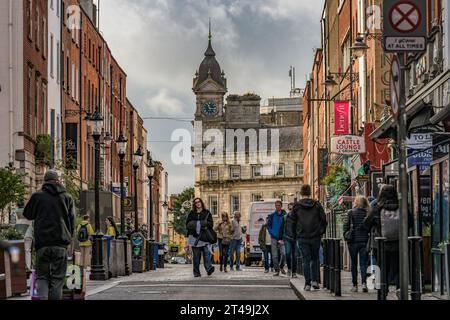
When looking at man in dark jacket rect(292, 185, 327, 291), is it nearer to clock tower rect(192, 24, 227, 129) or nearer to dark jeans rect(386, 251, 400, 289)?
dark jeans rect(386, 251, 400, 289)

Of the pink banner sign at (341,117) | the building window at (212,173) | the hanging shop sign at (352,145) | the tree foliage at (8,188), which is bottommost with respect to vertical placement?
the tree foliage at (8,188)

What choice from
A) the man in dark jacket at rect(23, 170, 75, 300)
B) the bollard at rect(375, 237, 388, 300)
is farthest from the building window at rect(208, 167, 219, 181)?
the man in dark jacket at rect(23, 170, 75, 300)

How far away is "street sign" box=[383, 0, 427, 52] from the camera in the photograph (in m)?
16.8

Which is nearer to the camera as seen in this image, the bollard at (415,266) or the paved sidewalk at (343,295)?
the bollard at (415,266)

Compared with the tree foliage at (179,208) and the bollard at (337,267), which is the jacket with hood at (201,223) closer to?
the bollard at (337,267)

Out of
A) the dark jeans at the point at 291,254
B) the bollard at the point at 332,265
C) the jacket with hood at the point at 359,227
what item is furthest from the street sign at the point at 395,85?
the dark jeans at the point at 291,254

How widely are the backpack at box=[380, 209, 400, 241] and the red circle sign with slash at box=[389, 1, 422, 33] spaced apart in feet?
16.7

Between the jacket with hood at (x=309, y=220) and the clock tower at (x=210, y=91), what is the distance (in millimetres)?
152030

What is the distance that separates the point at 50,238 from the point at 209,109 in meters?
163

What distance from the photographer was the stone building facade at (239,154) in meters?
162

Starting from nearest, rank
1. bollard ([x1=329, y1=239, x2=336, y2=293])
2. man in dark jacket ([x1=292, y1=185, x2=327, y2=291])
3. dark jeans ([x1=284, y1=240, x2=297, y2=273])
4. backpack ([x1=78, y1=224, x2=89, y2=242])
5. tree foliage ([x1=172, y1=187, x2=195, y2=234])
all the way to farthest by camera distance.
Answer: bollard ([x1=329, y1=239, x2=336, y2=293]) < man in dark jacket ([x1=292, y1=185, x2=327, y2=291]) < dark jeans ([x1=284, y1=240, x2=297, y2=273]) < backpack ([x1=78, y1=224, x2=89, y2=242]) < tree foliage ([x1=172, y1=187, x2=195, y2=234])

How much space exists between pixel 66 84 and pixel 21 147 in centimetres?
1744

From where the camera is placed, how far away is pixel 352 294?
23.2m
